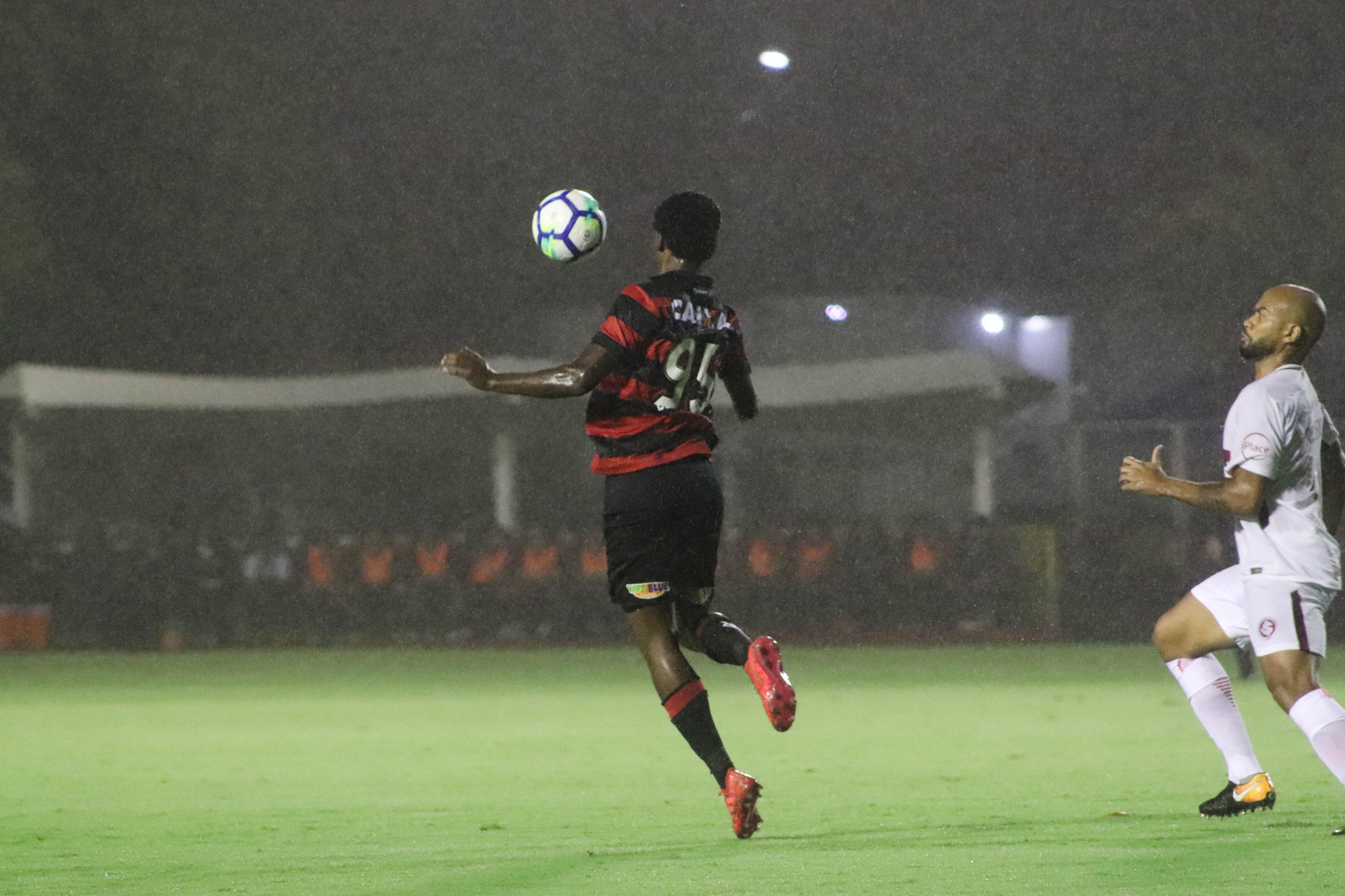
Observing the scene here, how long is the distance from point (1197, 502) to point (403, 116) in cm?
2406

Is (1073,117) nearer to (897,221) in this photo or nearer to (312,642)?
(897,221)

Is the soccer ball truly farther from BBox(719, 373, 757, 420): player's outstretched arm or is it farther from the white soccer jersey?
the white soccer jersey

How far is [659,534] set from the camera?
19.5 ft

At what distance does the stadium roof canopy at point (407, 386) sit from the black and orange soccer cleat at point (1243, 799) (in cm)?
1707

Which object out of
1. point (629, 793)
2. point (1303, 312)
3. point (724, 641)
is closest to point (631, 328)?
point (724, 641)

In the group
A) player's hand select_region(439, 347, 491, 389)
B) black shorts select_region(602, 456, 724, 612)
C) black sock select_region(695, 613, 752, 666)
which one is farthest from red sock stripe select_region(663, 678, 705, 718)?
player's hand select_region(439, 347, 491, 389)

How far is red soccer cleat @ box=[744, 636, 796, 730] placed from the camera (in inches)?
213

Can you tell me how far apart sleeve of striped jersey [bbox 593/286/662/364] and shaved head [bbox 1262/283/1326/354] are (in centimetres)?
191

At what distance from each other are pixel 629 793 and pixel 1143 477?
8.89ft

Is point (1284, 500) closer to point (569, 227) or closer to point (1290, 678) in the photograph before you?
point (1290, 678)

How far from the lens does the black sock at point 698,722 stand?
5.73m

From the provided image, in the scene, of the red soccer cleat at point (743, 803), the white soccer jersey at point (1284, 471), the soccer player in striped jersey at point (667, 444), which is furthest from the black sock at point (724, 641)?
the white soccer jersey at point (1284, 471)

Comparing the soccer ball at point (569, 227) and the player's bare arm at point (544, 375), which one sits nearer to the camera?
the player's bare arm at point (544, 375)

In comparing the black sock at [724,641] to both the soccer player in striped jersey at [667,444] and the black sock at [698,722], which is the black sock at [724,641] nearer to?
the soccer player in striped jersey at [667,444]
